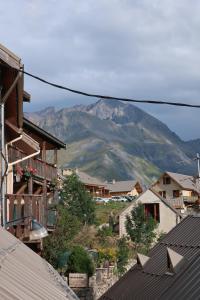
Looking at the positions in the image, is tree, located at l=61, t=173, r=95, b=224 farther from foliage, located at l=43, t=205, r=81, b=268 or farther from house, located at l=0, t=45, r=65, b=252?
house, located at l=0, t=45, r=65, b=252

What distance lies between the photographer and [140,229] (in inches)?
1941

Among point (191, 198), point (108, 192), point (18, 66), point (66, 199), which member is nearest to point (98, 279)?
point (18, 66)

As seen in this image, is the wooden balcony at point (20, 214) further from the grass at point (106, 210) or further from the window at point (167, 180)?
the window at point (167, 180)

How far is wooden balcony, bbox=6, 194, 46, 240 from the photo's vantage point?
15.8 meters

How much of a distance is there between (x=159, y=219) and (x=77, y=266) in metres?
33.5

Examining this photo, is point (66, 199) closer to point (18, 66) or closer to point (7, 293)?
point (18, 66)

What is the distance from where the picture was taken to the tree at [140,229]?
159 ft

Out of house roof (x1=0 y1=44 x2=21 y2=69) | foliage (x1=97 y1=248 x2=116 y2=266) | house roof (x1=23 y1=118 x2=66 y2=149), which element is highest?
house roof (x1=0 y1=44 x2=21 y2=69)

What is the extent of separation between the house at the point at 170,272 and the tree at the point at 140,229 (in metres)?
27.2

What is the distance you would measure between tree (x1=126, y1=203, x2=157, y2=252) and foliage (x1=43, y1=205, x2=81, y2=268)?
14.6 metres

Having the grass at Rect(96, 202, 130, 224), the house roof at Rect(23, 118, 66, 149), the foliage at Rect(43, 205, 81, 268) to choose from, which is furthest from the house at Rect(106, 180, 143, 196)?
the house roof at Rect(23, 118, 66, 149)

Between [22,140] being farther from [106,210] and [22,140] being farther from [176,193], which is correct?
[176,193]

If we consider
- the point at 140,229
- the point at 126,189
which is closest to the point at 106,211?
the point at 140,229

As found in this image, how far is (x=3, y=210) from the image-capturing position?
13.6 m
